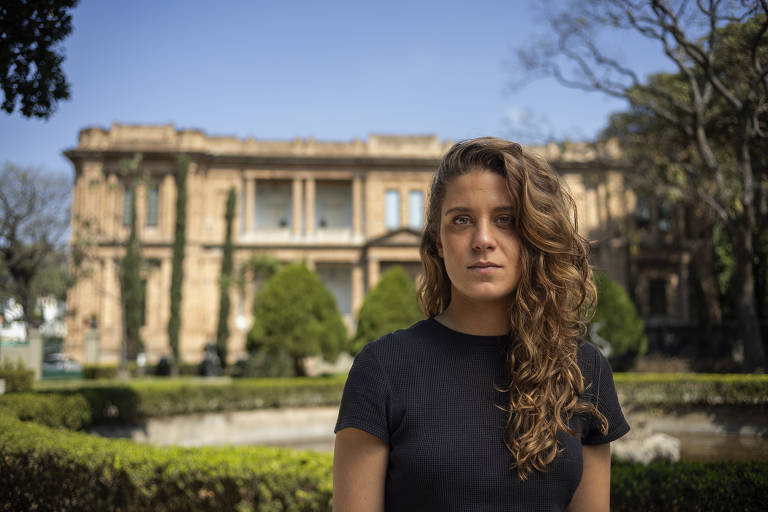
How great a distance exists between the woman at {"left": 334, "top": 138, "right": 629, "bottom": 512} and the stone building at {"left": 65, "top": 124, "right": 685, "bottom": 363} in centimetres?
3379

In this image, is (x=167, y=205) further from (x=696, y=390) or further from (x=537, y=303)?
(x=537, y=303)

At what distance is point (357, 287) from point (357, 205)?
4.96 m

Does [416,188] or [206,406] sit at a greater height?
[416,188]

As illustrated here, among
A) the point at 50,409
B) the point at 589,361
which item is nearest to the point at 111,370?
the point at 50,409

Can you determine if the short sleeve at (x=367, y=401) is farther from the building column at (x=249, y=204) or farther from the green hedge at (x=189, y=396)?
the building column at (x=249, y=204)

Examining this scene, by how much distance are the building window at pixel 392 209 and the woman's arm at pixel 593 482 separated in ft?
120

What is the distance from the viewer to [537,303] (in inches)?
65.3

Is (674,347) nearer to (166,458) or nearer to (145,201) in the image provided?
(166,458)

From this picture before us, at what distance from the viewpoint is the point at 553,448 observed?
158 cm

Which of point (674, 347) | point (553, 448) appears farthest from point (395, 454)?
point (674, 347)

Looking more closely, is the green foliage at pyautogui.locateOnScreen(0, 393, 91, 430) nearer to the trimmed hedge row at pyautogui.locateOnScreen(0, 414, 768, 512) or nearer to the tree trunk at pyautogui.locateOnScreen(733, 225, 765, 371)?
the trimmed hedge row at pyautogui.locateOnScreen(0, 414, 768, 512)

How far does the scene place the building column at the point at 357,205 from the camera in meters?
38.2

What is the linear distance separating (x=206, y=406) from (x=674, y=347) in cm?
2042

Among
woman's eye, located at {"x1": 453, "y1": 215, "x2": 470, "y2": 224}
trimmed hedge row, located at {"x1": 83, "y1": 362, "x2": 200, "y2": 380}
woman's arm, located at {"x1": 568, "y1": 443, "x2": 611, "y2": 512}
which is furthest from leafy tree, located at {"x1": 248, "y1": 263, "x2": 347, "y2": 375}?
woman's eye, located at {"x1": 453, "y1": 215, "x2": 470, "y2": 224}
